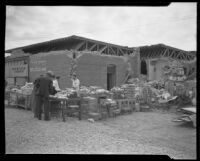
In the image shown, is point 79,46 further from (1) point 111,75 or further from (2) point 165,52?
(2) point 165,52

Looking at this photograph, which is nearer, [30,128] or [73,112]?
[30,128]

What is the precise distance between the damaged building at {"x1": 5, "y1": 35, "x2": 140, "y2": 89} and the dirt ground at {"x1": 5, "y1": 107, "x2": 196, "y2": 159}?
174 inches

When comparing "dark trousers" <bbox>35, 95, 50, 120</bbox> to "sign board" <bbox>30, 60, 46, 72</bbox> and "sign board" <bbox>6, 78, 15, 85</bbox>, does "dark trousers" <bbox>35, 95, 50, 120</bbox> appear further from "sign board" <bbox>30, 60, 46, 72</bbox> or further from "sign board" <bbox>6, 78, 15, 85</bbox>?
"sign board" <bbox>6, 78, 15, 85</bbox>

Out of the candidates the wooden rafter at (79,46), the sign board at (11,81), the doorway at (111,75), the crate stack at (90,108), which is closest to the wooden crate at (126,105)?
the crate stack at (90,108)

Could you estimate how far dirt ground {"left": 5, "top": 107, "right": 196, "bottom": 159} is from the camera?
539 centimetres

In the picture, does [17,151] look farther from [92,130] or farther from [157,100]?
[157,100]

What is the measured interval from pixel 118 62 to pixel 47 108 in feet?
27.9

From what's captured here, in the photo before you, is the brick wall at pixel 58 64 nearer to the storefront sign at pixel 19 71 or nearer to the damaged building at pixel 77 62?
the damaged building at pixel 77 62

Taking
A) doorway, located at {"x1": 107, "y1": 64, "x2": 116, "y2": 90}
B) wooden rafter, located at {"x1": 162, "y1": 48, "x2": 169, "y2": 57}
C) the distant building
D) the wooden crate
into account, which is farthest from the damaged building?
wooden rafter, located at {"x1": 162, "y1": 48, "x2": 169, "y2": 57}

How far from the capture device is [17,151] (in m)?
5.22

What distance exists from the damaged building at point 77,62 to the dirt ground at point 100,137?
4415mm

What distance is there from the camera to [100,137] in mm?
Result: 6535
